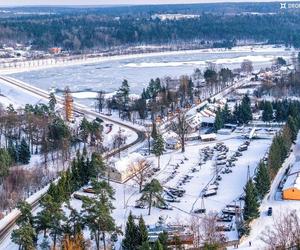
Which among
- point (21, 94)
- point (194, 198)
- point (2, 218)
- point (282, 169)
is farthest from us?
point (21, 94)

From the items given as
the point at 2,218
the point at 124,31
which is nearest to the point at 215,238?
the point at 2,218

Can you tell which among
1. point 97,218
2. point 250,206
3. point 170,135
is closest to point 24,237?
point 97,218

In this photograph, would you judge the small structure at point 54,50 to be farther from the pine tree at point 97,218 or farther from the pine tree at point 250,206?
the pine tree at point 97,218

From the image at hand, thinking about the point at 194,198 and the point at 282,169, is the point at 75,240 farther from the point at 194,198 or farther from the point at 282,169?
the point at 282,169

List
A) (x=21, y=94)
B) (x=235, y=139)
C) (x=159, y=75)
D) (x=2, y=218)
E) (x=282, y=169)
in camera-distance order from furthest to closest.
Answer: (x=159, y=75)
(x=21, y=94)
(x=235, y=139)
(x=282, y=169)
(x=2, y=218)

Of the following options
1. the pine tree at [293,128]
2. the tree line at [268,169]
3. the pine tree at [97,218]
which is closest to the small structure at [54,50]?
the tree line at [268,169]

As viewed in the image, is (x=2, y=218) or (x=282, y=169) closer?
(x=2, y=218)
